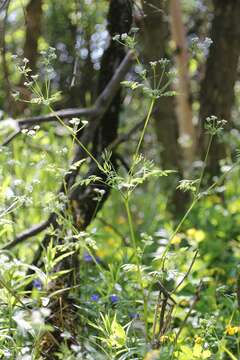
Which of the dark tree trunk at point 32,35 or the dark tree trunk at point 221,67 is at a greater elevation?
the dark tree trunk at point 32,35

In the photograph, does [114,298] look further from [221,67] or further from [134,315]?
[221,67]

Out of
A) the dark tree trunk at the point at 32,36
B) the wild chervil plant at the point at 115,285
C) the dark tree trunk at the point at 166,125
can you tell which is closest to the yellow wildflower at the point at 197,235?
the wild chervil plant at the point at 115,285

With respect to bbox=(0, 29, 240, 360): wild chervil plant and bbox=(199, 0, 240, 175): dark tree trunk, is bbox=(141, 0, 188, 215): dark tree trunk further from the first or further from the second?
bbox=(0, 29, 240, 360): wild chervil plant

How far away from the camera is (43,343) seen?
2215 millimetres

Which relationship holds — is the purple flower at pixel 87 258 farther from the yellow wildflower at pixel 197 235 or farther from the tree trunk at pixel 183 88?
the tree trunk at pixel 183 88

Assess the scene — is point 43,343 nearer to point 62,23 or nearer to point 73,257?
point 73,257

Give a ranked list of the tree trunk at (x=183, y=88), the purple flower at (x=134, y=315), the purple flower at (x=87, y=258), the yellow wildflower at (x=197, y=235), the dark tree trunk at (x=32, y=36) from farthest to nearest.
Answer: the tree trunk at (x=183, y=88) < the dark tree trunk at (x=32, y=36) < the yellow wildflower at (x=197, y=235) < the purple flower at (x=87, y=258) < the purple flower at (x=134, y=315)

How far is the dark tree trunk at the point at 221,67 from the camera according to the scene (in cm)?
499

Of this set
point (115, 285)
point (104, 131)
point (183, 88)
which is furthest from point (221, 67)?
point (115, 285)

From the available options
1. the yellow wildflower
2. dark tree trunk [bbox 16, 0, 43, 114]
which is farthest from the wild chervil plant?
dark tree trunk [bbox 16, 0, 43, 114]

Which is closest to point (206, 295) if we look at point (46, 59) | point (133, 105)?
point (46, 59)

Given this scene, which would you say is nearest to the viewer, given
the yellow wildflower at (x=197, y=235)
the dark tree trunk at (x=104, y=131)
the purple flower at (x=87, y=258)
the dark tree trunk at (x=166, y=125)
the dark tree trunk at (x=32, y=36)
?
the dark tree trunk at (x=104, y=131)

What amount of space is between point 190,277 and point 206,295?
14 centimetres

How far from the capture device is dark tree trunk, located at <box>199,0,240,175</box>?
4.99 m
